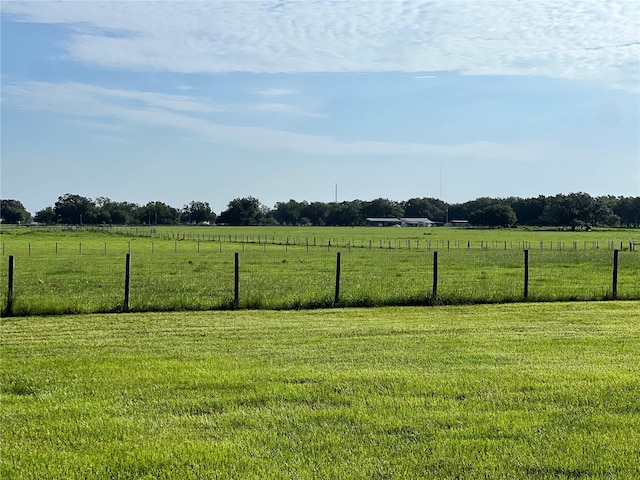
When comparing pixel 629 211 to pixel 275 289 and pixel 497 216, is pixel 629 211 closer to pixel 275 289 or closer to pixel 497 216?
pixel 497 216

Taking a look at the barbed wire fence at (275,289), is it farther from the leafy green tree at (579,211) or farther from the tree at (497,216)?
the tree at (497,216)

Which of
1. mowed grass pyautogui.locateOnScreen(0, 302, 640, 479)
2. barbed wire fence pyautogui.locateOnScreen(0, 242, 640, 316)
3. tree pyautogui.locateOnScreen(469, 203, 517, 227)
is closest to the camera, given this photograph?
mowed grass pyautogui.locateOnScreen(0, 302, 640, 479)

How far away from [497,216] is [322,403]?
184826 mm

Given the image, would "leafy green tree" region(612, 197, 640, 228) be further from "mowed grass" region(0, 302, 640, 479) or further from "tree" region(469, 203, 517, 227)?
"mowed grass" region(0, 302, 640, 479)

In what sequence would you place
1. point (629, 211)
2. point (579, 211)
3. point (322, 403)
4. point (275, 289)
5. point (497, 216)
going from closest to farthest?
point (322, 403)
point (275, 289)
point (579, 211)
point (497, 216)
point (629, 211)

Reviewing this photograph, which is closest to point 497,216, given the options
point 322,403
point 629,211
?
point 629,211

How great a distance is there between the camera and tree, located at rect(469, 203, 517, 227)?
184625mm

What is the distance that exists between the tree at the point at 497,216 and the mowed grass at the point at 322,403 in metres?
176

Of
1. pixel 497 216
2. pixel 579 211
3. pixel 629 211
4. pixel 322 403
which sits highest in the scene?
pixel 629 211

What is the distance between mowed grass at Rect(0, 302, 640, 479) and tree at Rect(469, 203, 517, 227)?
176353 mm

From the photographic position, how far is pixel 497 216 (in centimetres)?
18675

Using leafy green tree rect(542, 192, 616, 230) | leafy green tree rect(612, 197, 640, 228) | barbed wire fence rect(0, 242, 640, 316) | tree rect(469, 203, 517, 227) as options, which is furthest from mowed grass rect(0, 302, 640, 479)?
leafy green tree rect(612, 197, 640, 228)

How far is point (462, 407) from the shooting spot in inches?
307

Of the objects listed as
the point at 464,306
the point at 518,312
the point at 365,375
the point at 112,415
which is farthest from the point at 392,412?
the point at 464,306
